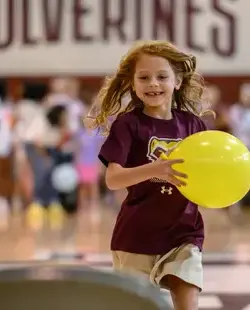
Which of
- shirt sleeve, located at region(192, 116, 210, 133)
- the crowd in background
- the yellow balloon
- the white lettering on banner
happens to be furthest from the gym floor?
the white lettering on banner

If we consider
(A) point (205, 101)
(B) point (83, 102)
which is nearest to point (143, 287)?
(A) point (205, 101)

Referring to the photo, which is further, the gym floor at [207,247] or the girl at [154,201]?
the gym floor at [207,247]

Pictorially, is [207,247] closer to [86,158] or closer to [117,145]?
[86,158]

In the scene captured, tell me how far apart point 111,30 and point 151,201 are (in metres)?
4.34

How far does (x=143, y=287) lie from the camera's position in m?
0.65

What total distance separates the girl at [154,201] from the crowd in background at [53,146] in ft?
12.1

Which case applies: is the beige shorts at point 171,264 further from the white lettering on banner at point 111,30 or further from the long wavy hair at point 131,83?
the white lettering on banner at point 111,30

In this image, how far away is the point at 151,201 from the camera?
1.92 meters

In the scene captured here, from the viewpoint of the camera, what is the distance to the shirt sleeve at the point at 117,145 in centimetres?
188

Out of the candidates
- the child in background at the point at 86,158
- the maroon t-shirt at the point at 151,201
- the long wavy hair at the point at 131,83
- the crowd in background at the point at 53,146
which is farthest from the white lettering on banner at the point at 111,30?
the maroon t-shirt at the point at 151,201

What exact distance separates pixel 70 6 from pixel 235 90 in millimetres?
1643

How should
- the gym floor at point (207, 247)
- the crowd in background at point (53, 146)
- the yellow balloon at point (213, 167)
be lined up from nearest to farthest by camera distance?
the yellow balloon at point (213, 167), the gym floor at point (207, 247), the crowd in background at point (53, 146)

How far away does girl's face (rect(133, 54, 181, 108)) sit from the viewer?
195 centimetres

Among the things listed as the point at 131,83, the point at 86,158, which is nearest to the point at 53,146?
the point at 86,158
